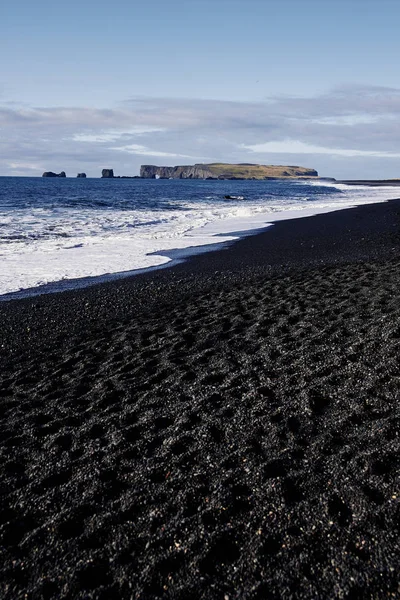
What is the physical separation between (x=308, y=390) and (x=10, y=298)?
Result: 7.48 metres

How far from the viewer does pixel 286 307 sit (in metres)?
8.82

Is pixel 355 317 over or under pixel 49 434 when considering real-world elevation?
over

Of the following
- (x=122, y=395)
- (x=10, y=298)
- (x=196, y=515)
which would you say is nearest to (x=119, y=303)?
(x=10, y=298)

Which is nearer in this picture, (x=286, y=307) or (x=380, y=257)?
(x=286, y=307)

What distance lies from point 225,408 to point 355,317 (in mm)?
3228

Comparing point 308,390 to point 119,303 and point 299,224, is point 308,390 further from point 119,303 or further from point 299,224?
point 299,224

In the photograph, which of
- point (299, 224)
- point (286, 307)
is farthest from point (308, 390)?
point (299, 224)

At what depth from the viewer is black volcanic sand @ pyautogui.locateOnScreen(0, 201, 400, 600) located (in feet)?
11.2

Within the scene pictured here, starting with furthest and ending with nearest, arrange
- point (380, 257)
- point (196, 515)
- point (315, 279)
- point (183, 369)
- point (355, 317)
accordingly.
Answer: point (380, 257) → point (315, 279) → point (355, 317) → point (183, 369) → point (196, 515)

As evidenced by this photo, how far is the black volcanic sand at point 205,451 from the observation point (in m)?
3.41

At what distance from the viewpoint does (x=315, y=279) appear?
10953 millimetres

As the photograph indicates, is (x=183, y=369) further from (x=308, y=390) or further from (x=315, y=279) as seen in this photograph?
(x=315, y=279)

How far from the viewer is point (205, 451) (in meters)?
4.67

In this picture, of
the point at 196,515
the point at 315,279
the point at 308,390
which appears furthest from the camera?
the point at 315,279
